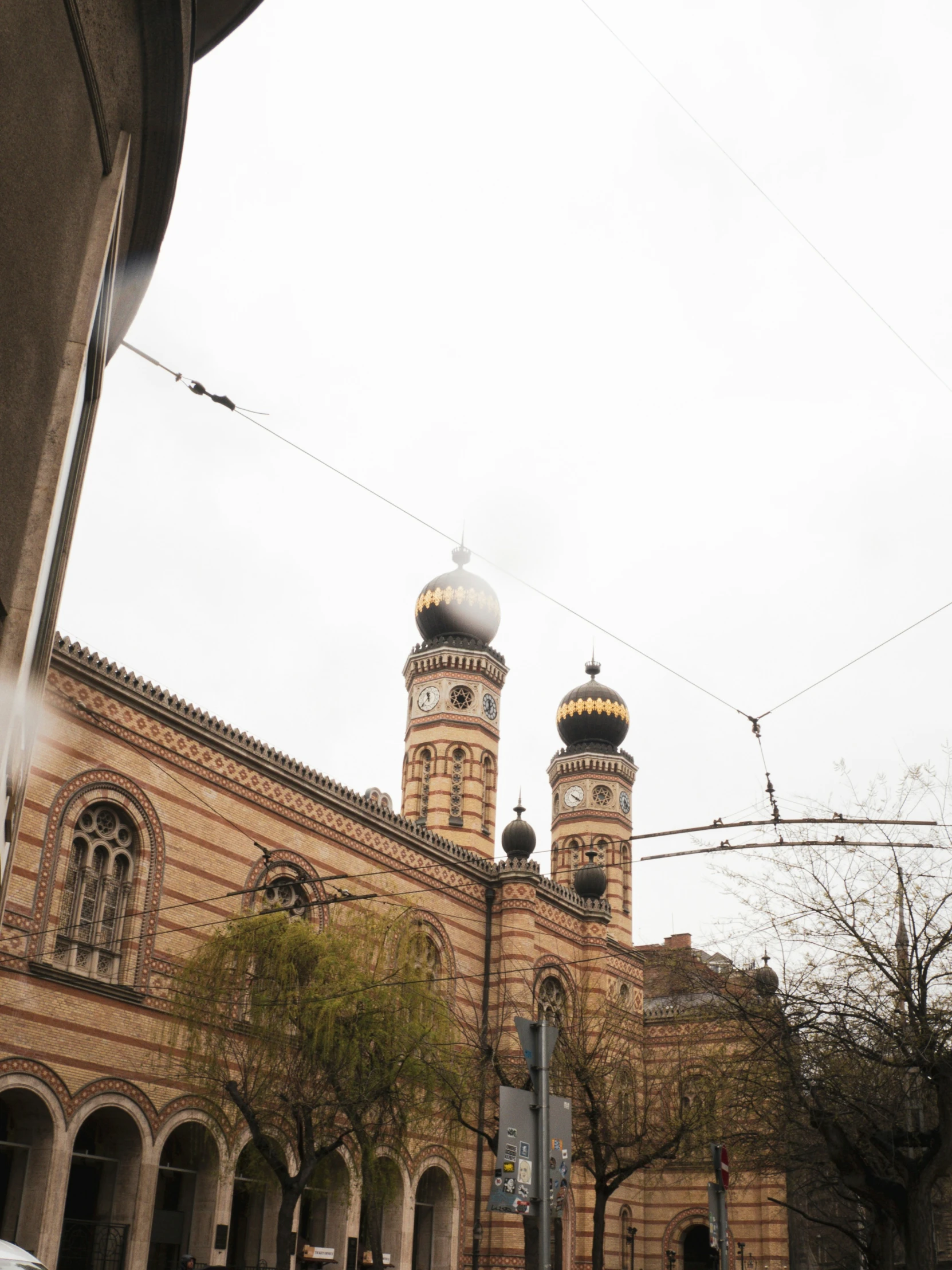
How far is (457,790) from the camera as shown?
38125mm

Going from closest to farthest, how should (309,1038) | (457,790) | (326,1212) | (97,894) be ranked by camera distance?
(309,1038)
(97,894)
(326,1212)
(457,790)

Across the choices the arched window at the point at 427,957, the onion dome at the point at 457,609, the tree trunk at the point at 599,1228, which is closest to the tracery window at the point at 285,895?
the arched window at the point at 427,957

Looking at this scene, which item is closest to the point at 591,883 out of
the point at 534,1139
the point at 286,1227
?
the point at 286,1227

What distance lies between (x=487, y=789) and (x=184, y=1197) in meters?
19.8

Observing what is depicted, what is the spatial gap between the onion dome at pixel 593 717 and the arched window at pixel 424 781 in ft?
32.2

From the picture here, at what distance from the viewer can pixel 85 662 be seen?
19469 millimetres

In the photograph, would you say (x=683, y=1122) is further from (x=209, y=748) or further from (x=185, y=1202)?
(x=209, y=748)

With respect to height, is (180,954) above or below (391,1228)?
above

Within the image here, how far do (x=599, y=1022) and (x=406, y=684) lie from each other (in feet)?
52.1

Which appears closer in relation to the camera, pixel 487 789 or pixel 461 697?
pixel 487 789

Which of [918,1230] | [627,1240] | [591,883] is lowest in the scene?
[627,1240]

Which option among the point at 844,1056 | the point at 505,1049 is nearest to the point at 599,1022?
the point at 505,1049

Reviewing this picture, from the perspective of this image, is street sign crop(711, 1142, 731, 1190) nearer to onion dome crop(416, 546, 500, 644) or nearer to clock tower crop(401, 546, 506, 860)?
clock tower crop(401, 546, 506, 860)

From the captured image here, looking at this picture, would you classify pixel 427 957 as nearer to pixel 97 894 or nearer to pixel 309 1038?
pixel 309 1038
